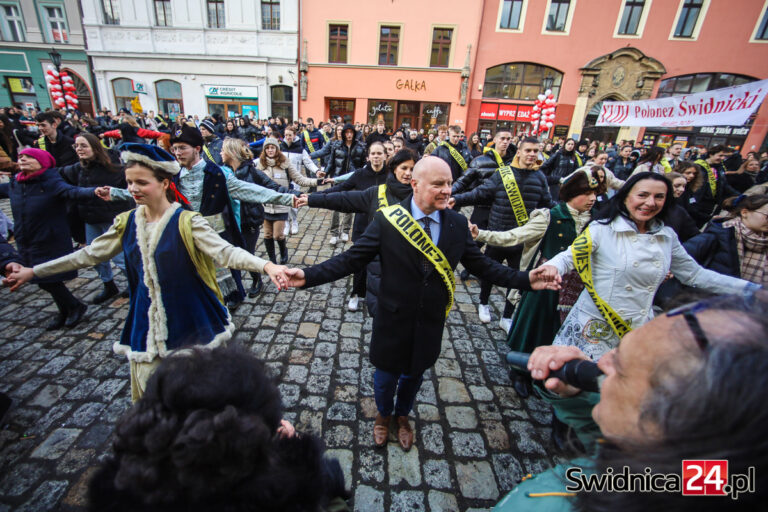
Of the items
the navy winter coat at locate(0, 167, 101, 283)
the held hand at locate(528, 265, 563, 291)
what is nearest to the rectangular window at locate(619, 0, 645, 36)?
the held hand at locate(528, 265, 563, 291)

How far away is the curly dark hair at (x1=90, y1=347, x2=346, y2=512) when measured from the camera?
765mm

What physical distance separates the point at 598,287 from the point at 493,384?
159 centimetres

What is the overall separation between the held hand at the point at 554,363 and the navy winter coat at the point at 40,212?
16.0ft

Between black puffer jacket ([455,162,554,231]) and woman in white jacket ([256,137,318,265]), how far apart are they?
261 cm

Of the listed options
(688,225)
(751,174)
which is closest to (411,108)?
(751,174)

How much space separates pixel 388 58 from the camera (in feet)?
71.5

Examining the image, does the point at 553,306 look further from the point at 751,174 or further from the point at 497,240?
the point at 751,174

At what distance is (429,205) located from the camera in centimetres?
233

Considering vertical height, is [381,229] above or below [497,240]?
above

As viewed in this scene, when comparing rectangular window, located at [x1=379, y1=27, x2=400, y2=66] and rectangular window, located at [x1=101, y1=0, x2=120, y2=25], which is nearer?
rectangular window, located at [x1=101, y1=0, x2=120, y2=25]

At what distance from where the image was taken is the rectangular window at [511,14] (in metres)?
20.6

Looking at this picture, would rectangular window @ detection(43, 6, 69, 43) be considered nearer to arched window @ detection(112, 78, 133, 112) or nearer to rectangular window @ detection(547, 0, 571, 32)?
arched window @ detection(112, 78, 133, 112)

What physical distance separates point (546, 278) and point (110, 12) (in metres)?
30.7

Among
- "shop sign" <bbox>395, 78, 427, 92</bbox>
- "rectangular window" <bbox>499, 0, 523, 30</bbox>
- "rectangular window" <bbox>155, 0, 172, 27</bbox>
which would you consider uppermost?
"rectangular window" <bbox>499, 0, 523, 30</bbox>
